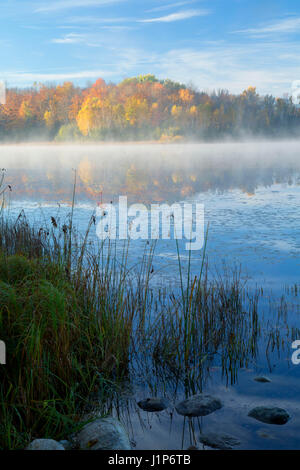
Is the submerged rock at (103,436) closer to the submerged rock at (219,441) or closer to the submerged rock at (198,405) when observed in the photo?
the submerged rock at (219,441)

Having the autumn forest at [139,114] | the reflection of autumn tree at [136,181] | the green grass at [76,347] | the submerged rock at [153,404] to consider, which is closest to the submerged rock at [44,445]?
the green grass at [76,347]

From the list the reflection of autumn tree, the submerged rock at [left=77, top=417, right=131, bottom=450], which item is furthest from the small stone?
the reflection of autumn tree

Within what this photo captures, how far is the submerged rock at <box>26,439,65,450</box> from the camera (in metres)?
2.73

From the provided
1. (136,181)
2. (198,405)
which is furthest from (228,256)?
(136,181)

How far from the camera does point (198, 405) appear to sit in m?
3.61

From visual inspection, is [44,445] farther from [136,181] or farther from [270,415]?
[136,181]

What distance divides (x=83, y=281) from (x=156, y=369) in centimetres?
100

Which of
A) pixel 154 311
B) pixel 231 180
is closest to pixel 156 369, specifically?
pixel 154 311

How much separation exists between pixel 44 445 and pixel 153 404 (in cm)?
109

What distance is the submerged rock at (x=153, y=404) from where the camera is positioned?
11.9 feet

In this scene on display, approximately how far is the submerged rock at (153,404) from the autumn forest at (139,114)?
2508 inches

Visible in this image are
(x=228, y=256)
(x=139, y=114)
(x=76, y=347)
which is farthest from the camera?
(x=139, y=114)

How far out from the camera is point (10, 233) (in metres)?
7.97

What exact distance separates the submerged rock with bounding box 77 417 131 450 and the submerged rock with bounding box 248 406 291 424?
1.02 metres
